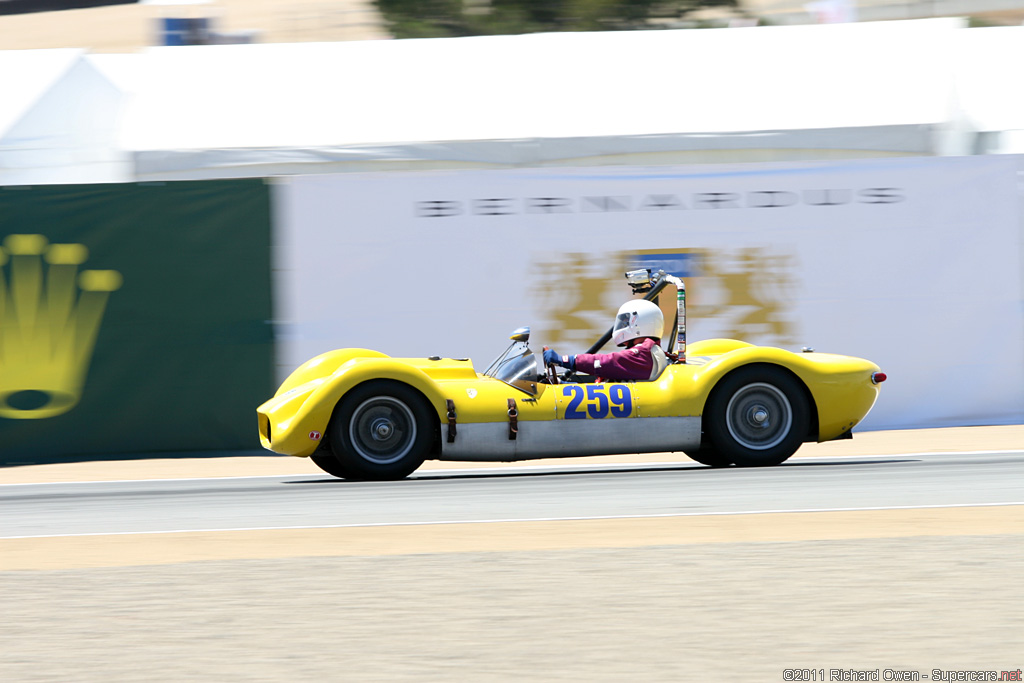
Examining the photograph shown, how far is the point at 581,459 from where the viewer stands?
35.3 feet

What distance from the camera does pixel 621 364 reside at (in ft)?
29.5

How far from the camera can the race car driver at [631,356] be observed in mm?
8992

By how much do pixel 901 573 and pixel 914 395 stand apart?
6.41 m

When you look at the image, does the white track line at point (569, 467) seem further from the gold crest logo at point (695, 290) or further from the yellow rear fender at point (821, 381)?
the gold crest logo at point (695, 290)

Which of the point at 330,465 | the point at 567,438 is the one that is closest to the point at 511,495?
the point at 567,438

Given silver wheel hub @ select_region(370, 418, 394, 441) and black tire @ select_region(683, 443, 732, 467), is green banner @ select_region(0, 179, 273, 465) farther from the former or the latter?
black tire @ select_region(683, 443, 732, 467)

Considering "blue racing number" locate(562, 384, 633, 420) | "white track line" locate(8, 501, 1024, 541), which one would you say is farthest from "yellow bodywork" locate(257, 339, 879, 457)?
"white track line" locate(8, 501, 1024, 541)

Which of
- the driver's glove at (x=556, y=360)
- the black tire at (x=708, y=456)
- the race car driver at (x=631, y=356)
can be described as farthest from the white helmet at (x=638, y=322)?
the black tire at (x=708, y=456)

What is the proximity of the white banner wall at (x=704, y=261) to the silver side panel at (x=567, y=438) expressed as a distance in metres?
2.62

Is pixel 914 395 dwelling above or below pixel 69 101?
below

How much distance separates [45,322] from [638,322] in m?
5.05

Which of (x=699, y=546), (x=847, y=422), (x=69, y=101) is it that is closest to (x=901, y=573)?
(x=699, y=546)

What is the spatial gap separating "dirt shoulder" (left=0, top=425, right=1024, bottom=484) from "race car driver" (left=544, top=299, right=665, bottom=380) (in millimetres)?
1316

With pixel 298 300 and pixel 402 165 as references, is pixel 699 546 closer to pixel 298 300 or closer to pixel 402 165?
pixel 298 300
